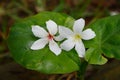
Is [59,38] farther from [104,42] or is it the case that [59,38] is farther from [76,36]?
[104,42]

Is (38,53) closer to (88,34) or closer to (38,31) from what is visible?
(38,31)

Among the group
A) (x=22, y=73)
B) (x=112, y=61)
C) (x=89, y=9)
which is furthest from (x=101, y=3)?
(x=22, y=73)

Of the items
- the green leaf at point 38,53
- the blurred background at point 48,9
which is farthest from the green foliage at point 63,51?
the blurred background at point 48,9

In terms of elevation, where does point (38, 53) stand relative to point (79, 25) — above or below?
below

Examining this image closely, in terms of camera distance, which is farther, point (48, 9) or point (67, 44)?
point (48, 9)

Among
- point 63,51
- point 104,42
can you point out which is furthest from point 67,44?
point 104,42

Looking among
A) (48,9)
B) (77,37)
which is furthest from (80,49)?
(48,9)

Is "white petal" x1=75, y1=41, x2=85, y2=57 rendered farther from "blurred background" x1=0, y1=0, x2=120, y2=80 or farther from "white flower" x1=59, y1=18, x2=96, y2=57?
"blurred background" x1=0, y1=0, x2=120, y2=80

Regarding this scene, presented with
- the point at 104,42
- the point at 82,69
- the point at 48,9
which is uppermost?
the point at 104,42
